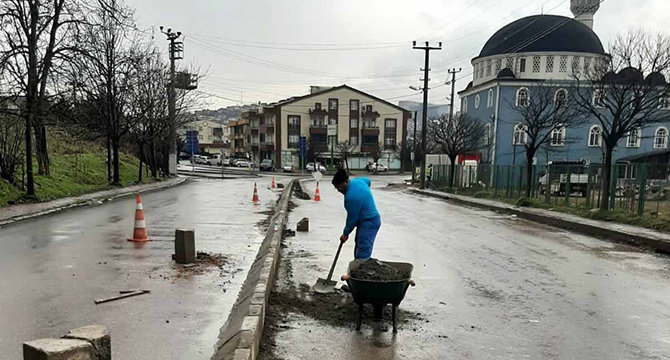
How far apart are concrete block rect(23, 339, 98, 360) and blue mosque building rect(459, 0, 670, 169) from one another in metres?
42.7

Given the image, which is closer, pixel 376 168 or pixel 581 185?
pixel 581 185

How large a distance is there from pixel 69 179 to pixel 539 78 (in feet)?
134

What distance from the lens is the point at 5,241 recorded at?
8820 millimetres

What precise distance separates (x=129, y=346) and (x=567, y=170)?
59.0ft

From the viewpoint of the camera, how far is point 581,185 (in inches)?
733

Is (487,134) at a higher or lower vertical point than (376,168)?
higher

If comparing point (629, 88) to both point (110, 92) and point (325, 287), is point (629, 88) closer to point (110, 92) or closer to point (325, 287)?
point (325, 287)

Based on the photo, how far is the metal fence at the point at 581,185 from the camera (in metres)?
13.8

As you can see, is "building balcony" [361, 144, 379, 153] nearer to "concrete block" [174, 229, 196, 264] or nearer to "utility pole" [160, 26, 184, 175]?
"utility pole" [160, 26, 184, 175]

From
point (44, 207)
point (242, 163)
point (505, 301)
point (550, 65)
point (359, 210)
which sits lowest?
point (242, 163)

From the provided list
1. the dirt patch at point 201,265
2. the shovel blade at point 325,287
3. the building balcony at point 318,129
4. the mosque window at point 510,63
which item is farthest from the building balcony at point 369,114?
the shovel blade at point 325,287

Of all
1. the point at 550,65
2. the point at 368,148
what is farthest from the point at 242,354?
the point at 368,148

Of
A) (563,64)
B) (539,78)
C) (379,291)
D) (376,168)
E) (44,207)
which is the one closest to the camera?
(379,291)

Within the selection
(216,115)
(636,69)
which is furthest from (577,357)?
(216,115)
